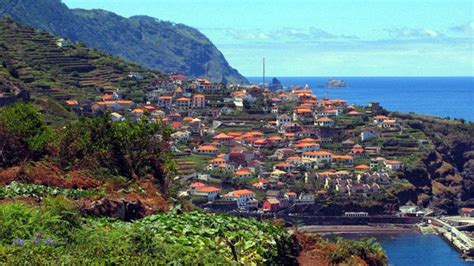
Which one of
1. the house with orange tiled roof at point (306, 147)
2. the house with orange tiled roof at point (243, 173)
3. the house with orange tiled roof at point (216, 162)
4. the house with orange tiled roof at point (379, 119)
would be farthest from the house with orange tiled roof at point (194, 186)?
the house with orange tiled roof at point (379, 119)

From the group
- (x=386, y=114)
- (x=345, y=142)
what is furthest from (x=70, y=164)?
(x=386, y=114)

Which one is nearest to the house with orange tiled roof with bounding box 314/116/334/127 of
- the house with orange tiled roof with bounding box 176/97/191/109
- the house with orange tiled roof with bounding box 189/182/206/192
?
the house with orange tiled roof with bounding box 176/97/191/109

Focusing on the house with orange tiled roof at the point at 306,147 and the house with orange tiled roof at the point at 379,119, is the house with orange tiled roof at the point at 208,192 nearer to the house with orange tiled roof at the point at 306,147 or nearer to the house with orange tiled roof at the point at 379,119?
the house with orange tiled roof at the point at 306,147

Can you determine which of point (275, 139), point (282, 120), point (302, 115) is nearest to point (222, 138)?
point (275, 139)

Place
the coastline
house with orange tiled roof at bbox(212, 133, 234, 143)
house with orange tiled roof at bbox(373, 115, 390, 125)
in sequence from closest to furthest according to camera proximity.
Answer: the coastline
house with orange tiled roof at bbox(212, 133, 234, 143)
house with orange tiled roof at bbox(373, 115, 390, 125)

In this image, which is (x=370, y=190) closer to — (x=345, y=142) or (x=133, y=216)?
(x=345, y=142)

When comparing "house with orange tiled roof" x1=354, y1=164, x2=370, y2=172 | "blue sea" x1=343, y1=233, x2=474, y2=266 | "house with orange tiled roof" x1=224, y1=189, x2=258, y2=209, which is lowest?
→ "blue sea" x1=343, y1=233, x2=474, y2=266

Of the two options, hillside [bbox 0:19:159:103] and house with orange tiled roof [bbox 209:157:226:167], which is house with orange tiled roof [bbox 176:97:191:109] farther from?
house with orange tiled roof [bbox 209:157:226:167]
